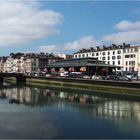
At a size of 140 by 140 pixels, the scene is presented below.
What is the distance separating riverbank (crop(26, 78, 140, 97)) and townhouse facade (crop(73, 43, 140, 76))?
2763 centimetres

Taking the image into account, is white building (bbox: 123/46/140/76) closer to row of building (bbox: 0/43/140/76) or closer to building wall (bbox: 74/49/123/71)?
row of building (bbox: 0/43/140/76)

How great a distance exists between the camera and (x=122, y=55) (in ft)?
401

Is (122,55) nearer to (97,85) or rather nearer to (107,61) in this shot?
(107,61)

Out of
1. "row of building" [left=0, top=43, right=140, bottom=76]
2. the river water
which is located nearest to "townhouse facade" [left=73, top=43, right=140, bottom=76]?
"row of building" [left=0, top=43, right=140, bottom=76]

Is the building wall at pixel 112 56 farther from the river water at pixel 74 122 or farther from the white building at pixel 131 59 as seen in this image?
the river water at pixel 74 122

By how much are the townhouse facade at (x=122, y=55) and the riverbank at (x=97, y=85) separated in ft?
90.6

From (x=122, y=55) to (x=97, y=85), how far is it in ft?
159

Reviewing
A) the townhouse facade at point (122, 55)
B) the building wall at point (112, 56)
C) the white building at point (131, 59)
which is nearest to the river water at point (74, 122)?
the townhouse facade at point (122, 55)

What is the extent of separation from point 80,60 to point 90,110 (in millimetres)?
69622

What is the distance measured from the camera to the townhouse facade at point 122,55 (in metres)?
115

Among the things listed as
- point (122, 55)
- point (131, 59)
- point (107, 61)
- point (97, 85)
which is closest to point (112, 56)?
point (107, 61)

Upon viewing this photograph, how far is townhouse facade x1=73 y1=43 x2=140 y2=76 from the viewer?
11525cm

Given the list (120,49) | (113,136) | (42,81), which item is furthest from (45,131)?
(120,49)

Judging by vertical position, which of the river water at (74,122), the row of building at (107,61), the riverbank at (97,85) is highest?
the row of building at (107,61)
